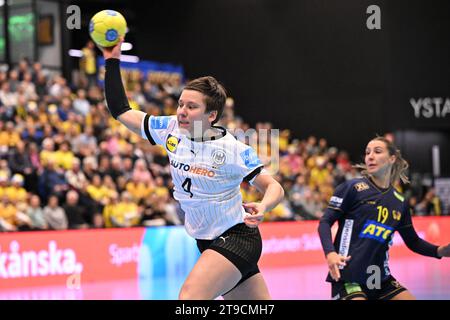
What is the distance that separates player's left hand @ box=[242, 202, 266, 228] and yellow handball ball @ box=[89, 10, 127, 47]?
59.6 inches

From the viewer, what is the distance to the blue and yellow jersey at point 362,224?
5.73 m

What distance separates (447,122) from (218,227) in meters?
22.2

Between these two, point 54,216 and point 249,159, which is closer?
point 249,159

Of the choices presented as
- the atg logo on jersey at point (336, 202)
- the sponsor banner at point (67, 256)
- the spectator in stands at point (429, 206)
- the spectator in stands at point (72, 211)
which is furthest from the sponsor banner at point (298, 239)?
the atg logo on jersey at point (336, 202)

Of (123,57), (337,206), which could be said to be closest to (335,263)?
(337,206)

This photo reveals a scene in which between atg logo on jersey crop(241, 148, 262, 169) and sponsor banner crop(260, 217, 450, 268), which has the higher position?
atg logo on jersey crop(241, 148, 262, 169)

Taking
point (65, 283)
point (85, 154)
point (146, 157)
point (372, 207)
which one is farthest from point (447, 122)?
point (372, 207)

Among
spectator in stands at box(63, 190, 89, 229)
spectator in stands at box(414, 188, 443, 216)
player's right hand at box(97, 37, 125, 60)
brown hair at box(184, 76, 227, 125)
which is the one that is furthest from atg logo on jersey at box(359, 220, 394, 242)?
spectator in stands at box(414, 188, 443, 216)

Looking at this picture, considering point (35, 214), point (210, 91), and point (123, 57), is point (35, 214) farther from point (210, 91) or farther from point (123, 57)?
point (123, 57)

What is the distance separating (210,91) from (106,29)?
2.85ft

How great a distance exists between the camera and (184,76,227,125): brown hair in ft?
16.2

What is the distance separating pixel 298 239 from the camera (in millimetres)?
17031

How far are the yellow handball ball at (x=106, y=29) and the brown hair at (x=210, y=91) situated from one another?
2.29 feet

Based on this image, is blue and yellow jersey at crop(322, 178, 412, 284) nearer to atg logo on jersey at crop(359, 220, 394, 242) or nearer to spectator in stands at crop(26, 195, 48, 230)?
atg logo on jersey at crop(359, 220, 394, 242)
